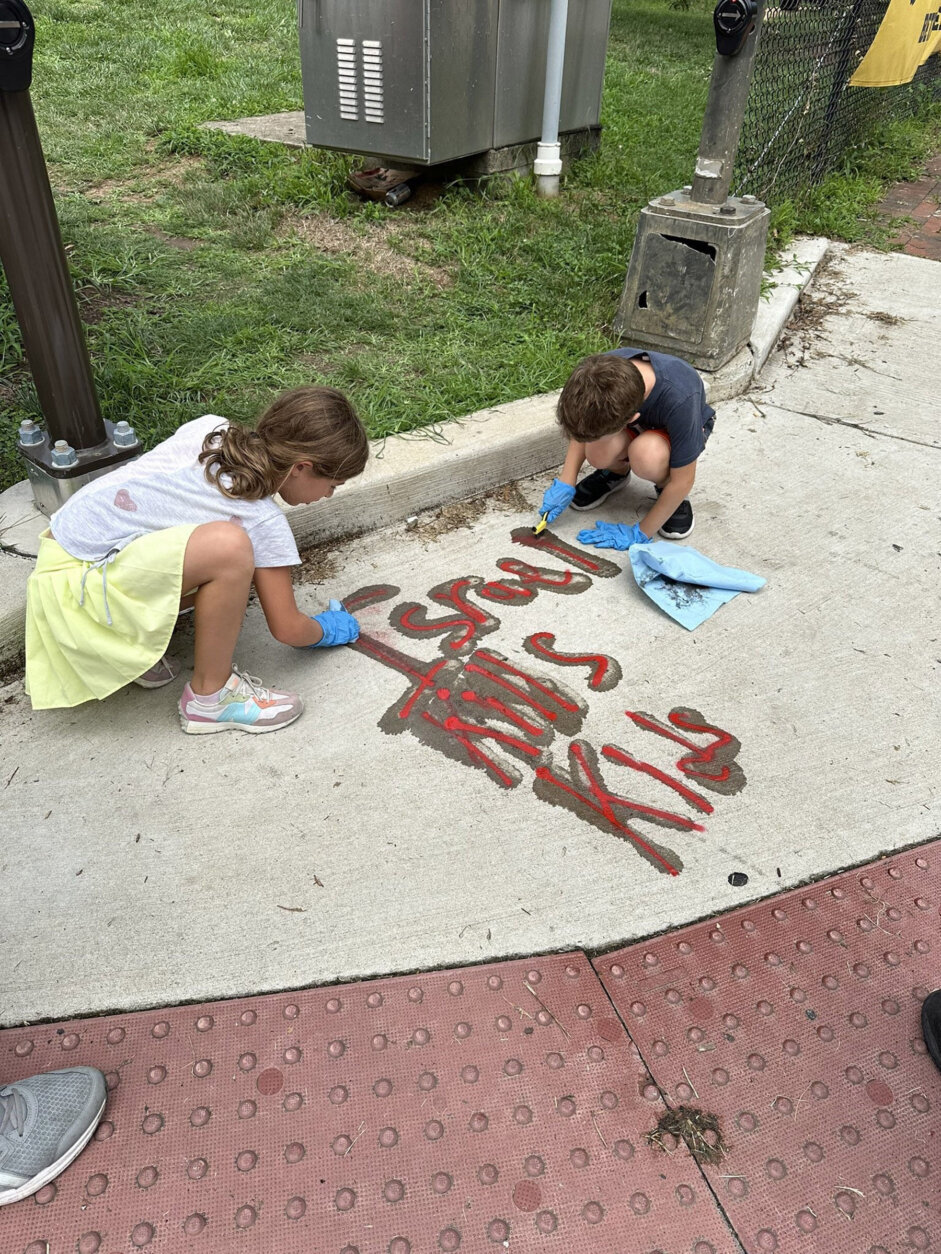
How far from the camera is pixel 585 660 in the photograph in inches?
100

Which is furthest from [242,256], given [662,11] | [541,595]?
A: [662,11]

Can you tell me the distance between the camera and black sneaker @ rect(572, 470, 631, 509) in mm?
3207

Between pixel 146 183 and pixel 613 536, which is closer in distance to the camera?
pixel 613 536

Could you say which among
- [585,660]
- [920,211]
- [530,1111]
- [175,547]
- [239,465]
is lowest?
[920,211]

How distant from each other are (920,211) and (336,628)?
579 centimetres

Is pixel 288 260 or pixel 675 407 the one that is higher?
pixel 675 407

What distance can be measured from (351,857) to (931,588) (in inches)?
80.9

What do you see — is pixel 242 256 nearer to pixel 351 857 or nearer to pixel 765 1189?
pixel 351 857

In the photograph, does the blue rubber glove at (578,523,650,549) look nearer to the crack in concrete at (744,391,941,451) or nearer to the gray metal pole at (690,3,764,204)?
the crack in concrete at (744,391,941,451)

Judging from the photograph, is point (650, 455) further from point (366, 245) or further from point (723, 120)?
point (366, 245)

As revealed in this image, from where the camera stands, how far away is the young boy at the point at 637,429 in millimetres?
2643

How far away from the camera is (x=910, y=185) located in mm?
6621

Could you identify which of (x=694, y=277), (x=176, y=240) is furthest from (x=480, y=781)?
(x=176, y=240)

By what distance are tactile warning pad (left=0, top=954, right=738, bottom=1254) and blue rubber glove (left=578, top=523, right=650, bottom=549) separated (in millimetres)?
1596
